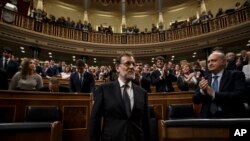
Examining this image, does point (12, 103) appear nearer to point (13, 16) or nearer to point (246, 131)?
point (246, 131)

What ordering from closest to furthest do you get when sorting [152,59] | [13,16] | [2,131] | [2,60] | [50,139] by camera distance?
[2,131] < [50,139] < [2,60] < [13,16] < [152,59]

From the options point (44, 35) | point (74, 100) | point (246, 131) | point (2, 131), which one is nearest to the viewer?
point (246, 131)

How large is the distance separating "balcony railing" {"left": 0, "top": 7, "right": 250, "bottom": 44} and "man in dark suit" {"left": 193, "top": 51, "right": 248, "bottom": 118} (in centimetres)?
812

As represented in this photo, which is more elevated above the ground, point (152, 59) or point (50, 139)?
point (152, 59)

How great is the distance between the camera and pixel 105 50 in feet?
39.7

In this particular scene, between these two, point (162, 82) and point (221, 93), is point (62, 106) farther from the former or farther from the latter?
point (221, 93)

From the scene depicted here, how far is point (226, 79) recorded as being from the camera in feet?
7.43

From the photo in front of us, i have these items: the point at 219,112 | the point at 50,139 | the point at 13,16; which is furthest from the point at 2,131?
the point at 13,16

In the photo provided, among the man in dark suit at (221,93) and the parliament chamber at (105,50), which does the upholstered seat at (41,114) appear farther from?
the man in dark suit at (221,93)

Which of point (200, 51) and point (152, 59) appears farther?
point (152, 59)

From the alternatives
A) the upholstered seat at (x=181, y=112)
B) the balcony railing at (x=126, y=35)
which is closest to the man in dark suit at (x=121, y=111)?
the upholstered seat at (x=181, y=112)

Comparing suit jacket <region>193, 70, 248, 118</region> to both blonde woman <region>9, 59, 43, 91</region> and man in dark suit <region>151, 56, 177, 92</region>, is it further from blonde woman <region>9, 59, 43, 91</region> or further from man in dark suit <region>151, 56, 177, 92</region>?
blonde woman <region>9, 59, 43, 91</region>

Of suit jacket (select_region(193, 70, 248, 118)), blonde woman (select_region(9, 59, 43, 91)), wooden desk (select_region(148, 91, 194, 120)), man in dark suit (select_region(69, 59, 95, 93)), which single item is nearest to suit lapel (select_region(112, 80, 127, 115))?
suit jacket (select_region(193, 70, 248, 118))

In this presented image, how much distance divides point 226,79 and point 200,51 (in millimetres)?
9528
